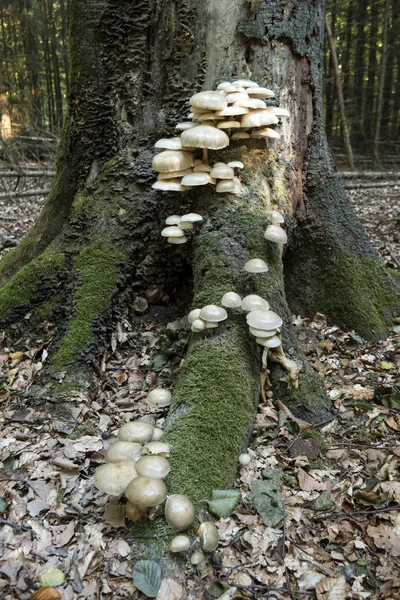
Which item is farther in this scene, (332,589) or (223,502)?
(223,502)

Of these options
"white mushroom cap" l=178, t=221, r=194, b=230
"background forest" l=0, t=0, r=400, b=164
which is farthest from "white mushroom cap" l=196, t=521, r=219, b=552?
"background forest" l=0, t=0, r=400, b=164

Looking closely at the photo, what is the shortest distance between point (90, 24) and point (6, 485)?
196 inches

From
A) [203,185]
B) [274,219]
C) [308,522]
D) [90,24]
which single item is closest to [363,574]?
[308,522]

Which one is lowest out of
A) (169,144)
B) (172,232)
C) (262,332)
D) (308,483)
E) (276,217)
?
(308,483)

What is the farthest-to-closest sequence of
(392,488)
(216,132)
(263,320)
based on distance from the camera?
(216,132) → (263,320) → (392,488)

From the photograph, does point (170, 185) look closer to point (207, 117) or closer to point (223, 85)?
point (207, 117)

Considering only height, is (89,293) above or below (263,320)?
below

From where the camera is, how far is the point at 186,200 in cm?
478

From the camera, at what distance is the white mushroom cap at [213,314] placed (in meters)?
3.69

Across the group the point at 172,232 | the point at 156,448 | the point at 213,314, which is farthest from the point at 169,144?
the point at 156,448

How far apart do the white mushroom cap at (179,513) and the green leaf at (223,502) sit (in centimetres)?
23

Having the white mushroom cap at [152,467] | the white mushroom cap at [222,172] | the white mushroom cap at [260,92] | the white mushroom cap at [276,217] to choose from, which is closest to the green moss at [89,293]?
the white mushroom cap at [222,172]

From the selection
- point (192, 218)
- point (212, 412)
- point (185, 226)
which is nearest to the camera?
point (212, 412)

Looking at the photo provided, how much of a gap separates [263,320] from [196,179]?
64.3 inches
